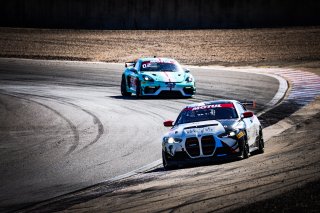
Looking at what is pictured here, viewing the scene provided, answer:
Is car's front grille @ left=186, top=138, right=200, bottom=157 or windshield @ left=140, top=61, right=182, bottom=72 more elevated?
windshield @ left=140, top=61, right=182, bottom=72

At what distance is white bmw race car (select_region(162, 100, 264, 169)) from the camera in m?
12.7

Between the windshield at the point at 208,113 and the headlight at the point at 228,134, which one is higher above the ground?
the windshield at the point at 208,113

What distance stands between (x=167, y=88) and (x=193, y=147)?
11.6 m

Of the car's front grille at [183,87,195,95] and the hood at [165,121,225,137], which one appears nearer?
the hood at [165,121,225,137]

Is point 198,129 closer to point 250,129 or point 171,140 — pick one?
point 171,140

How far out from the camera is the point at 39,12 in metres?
43.4

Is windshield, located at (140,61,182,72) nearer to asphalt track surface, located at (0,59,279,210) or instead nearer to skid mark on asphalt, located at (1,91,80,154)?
asphalt track surface, located at (0,59,279,210)

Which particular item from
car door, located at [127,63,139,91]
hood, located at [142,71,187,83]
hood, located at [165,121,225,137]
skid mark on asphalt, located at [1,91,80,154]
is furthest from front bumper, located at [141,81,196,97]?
hood, located at [165,121,225,137]

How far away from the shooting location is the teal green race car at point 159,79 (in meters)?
24.3

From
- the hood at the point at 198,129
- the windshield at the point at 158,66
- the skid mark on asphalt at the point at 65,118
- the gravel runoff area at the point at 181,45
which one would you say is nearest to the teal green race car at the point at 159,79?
the windshield at the point at 158,66

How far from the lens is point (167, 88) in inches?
957

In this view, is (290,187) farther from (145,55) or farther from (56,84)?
(145,55)

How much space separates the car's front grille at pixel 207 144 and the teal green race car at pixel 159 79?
1163 cm

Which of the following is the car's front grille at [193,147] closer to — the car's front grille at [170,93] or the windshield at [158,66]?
the car's front grille at [170,93]
